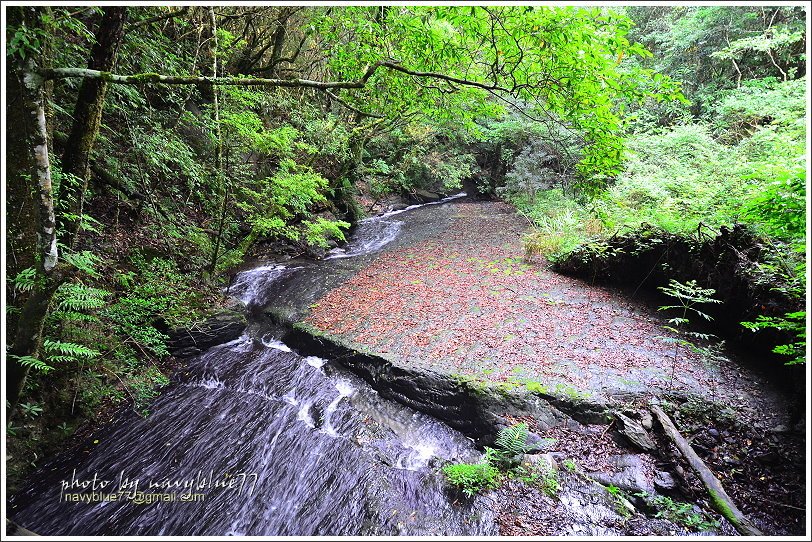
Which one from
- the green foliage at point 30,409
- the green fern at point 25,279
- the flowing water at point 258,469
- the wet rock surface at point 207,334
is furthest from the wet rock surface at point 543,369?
the green fern at point 25,279

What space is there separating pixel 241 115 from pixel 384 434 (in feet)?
23.9

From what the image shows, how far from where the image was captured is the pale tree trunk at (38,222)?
10.4ft

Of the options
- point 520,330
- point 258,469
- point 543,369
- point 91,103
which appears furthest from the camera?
point 520,330

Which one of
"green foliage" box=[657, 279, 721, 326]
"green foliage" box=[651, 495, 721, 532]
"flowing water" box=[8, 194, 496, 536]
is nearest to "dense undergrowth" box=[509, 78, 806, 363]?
"green foliage" box=[657, 279, 721, 326]

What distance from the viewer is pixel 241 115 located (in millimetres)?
7930

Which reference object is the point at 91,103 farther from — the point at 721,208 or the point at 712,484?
the point at 721,208

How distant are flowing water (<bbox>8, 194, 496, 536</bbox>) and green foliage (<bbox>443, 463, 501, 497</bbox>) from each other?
17 cm

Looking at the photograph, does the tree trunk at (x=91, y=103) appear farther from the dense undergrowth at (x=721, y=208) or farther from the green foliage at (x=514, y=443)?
the dense undergrowth at (x=721, y=208)

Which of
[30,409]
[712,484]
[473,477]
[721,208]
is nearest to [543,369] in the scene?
[473,477]

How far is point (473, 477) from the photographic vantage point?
15.5 ft

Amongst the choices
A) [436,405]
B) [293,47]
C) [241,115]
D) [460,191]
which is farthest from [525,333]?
[460,191]

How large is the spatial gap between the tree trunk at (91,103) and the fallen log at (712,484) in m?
7.85

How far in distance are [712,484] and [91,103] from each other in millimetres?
8759

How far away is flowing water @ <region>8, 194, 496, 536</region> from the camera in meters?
4.40
